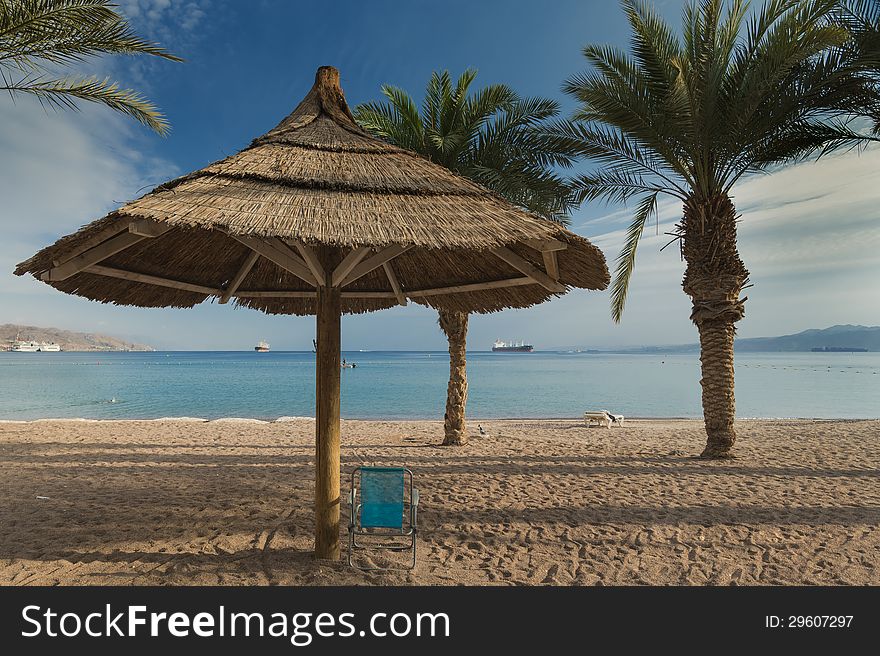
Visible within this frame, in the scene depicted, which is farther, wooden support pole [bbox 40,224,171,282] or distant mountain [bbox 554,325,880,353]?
distant mountain [bbox 554,325,880,353]

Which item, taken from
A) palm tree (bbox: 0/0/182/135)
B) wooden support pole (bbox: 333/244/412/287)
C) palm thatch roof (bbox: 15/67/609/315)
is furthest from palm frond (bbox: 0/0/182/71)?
wooden support pole (bbox: 333/244/412/287)

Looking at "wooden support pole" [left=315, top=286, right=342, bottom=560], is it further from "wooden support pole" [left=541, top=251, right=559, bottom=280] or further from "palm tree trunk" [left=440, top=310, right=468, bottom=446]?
"palm tree trunk" [left=440, top=310, right=468, bottom=446]

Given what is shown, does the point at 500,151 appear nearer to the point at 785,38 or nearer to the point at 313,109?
the point at 785,38

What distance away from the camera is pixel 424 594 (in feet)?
11.0

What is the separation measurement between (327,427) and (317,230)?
158cm

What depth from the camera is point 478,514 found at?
204 inches

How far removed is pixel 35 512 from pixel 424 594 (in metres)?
4.33

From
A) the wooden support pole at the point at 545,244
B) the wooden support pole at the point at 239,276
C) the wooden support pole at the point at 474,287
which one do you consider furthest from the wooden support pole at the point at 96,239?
the wooden support pole at the point at 474,287

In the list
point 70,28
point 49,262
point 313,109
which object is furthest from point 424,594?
point 70,28

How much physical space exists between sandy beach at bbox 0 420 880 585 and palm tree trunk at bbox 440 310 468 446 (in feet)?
1.64

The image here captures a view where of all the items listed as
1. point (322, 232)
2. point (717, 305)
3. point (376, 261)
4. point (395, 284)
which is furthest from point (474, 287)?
point (717, 305)

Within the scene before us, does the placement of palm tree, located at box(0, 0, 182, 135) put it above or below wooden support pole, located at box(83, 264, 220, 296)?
above

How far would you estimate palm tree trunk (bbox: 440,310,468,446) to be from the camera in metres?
9.88

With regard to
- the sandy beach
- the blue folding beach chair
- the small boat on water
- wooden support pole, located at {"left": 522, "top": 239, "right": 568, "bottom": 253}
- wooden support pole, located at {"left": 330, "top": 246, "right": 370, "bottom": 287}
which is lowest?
the sandy beach
